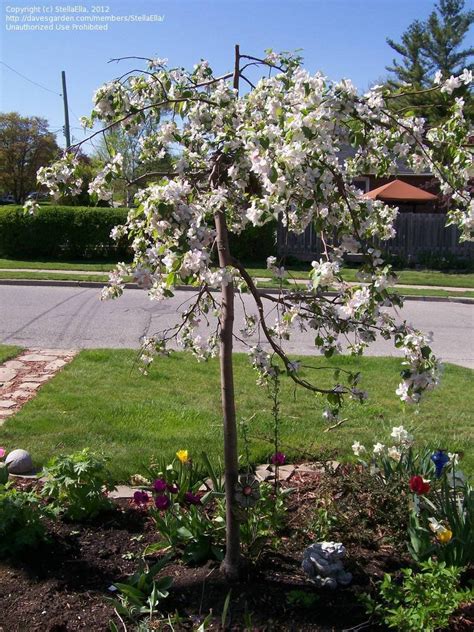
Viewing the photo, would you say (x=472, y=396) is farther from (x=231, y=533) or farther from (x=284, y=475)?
(x=231, y=533)

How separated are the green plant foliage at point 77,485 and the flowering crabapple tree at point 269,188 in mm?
682

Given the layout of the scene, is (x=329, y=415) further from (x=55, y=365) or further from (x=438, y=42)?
(x=438, y=42)

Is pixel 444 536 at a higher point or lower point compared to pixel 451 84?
lower

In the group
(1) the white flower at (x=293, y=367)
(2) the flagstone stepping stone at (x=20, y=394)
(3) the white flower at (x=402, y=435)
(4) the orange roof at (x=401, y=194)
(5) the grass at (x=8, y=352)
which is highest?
(4) the orange roof at (x=401, y=194)

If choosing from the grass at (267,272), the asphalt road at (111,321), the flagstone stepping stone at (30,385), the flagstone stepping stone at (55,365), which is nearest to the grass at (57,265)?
the grass at (267,272)

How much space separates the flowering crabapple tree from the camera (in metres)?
2.49

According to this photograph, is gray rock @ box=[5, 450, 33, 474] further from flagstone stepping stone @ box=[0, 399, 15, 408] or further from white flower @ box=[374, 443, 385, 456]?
white flower @ box=[374, 443, 385, 456]

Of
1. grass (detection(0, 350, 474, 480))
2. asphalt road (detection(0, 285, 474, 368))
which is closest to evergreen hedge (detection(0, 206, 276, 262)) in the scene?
asphalt road (detection(0, 285, 474, 368))

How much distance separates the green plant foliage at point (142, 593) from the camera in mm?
2838

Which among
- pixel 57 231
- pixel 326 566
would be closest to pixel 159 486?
pixel 326 566

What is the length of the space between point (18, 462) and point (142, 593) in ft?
5.68

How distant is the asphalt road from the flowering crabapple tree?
4345 mm

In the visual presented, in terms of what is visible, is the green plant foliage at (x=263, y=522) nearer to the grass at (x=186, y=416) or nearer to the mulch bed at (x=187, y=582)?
the mulch bed at (x=187, y=582)

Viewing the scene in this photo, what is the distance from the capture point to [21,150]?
3153cm
